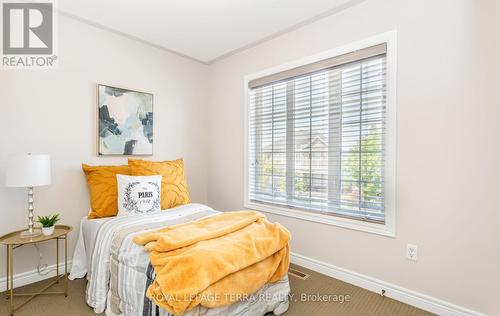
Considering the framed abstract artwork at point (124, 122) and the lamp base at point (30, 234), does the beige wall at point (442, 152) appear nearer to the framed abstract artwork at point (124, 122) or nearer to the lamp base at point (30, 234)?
the framed abstract artwork at point (124, 122)

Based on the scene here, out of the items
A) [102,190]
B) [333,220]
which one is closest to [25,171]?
[102,190]

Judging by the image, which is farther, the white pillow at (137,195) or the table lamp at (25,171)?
the white pillow at (137,195)

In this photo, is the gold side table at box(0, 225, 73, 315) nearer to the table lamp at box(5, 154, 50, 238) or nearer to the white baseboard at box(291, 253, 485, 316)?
the table lamp at box(5, 154, 50, 238)

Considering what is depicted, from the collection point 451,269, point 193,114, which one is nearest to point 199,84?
point 193,114

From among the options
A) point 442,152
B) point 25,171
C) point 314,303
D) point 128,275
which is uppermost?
point 442,152

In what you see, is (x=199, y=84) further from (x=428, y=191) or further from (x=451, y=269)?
(x=451, y=269)

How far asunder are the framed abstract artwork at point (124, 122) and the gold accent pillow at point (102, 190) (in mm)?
256

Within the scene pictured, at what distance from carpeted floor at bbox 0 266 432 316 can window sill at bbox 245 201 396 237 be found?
1.70 feet

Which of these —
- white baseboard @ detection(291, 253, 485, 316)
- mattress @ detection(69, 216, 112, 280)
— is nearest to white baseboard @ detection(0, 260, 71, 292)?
mattress @ detection(69, 216, 112, 280)

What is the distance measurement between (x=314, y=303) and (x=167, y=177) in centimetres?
180

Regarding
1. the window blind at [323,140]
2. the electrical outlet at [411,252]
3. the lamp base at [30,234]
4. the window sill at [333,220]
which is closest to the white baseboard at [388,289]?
the electrical outlet at [411,252]

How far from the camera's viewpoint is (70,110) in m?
2.45

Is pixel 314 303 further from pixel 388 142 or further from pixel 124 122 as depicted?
pixel 124 122

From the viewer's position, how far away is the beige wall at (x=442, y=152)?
64.6 inches
